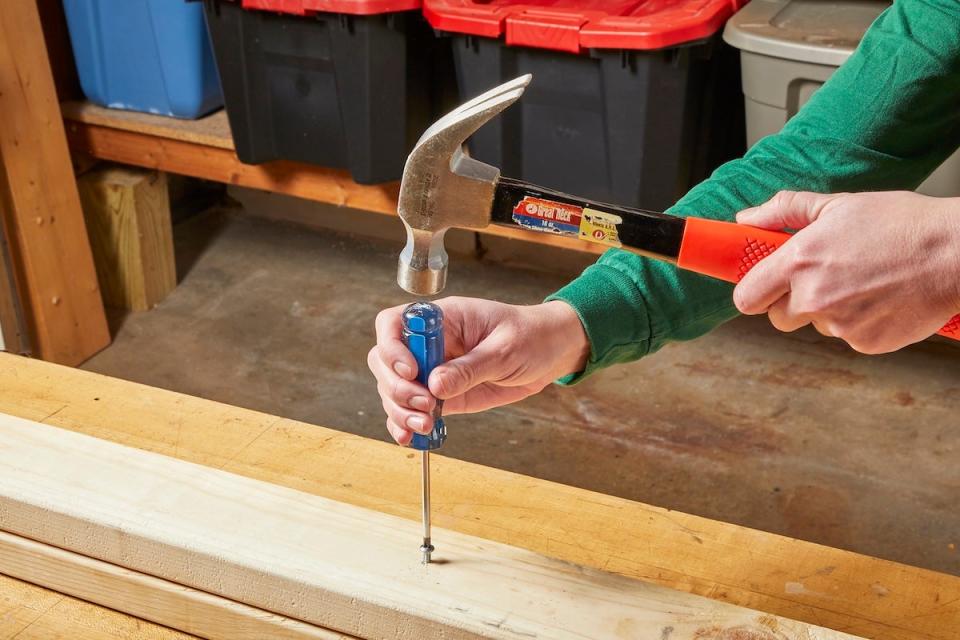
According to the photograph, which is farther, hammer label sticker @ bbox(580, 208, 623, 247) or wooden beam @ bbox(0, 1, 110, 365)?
wooden beam @ bbox(0, 1, 110, 365)

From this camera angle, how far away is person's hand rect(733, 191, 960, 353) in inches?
30.5

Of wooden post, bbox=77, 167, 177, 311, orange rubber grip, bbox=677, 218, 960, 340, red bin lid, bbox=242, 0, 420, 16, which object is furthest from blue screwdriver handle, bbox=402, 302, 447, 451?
wooden post, bbox=77, 167, 177, 311

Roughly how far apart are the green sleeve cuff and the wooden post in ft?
5.98

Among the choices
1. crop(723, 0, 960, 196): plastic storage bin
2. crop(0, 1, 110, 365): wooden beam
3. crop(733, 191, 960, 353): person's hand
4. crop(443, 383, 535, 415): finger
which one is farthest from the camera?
crop(0, 1, 110, 365): wooden beam

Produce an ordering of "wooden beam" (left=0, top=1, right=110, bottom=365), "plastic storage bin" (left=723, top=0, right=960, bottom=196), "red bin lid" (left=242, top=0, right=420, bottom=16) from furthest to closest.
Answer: "wooden beam" (left=0, top=1, right=110, bottom=365), "red bin lid" (left=242, top=0, right=420, bottom=16), "plastic storage bin" (left=723, top=0, right=960, bottom=196)

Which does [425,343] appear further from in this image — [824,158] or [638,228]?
[824,158]

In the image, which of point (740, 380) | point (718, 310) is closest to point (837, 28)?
point (740, 380)

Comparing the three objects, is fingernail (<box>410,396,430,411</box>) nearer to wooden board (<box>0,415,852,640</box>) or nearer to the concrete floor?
wooden board (<box>0,415,852,640</box>)

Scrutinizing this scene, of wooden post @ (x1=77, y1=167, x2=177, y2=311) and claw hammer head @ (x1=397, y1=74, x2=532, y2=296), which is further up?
claw hammer head @ (x1=397, y1=74, x2=532, y2=296)

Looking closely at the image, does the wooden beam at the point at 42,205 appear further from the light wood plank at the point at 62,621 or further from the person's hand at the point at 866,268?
the person's hand at the point at 866,268

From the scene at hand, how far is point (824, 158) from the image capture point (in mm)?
1047

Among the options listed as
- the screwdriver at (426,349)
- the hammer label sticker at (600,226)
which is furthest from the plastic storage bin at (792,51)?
the screwdriver at (426,349)

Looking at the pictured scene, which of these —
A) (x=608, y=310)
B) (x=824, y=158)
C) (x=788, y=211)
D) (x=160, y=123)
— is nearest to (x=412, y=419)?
(x=608, y=310)

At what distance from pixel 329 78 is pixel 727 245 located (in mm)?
1387
